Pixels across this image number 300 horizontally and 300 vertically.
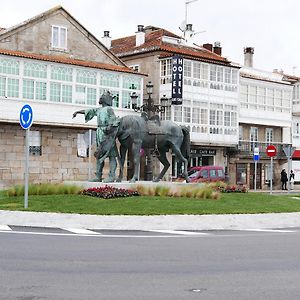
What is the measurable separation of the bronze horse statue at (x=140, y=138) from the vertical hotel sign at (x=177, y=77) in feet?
66.1

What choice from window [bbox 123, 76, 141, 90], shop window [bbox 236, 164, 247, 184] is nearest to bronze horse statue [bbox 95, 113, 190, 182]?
window [bbox 123, 76, 141, 90]

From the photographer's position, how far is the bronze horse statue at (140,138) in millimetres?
25016

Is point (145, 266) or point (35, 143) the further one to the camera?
point (35, 143)

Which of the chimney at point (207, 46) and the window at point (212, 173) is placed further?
the chimney at point (207, 46)

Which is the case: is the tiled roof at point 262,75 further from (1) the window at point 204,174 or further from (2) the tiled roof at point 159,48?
(1) the window at point 204,174

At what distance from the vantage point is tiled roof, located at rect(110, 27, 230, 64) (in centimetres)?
5041

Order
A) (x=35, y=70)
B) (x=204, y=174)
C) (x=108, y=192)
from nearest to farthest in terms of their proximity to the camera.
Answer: (x=108, y=192) < (x=204, y=174) < (x=35, y=70)

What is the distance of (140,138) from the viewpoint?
25.8 metres

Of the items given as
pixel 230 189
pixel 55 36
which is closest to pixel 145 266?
pixel 230 189

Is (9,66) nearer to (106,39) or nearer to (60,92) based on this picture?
(60,92)

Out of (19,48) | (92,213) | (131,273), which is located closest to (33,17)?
(19,48)

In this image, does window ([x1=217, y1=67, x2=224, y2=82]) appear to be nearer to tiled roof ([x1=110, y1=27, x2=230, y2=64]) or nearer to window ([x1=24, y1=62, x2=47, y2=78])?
tiled roof ([x1=110, y1=27, x2=230, y2=64])

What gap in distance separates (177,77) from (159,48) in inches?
124

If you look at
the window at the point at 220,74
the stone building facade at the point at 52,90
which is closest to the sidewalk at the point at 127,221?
the stone building facade at the point at 52,90
